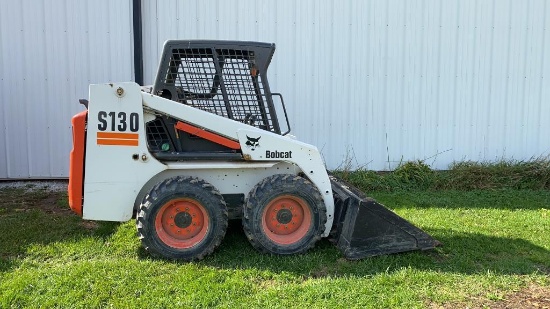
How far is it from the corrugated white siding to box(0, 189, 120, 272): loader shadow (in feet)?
4.46

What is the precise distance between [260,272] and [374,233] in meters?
1.11

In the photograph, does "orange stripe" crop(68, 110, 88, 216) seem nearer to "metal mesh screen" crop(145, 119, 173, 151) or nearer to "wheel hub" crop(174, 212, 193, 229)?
"metal mesh screen" crop(145, 119, 173, 151)

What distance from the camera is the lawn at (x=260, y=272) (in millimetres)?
3539

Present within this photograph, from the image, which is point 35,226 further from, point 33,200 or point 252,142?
point 252,142

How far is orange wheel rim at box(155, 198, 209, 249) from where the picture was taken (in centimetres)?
425

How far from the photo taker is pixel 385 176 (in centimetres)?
782

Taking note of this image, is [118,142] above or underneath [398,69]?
underneath

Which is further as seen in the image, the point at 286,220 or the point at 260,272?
the point at 286,220

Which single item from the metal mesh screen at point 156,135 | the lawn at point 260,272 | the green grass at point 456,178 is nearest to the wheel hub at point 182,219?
the lawn at point 260,272

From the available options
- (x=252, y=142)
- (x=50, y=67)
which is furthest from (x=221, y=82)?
(x=50, y=67)

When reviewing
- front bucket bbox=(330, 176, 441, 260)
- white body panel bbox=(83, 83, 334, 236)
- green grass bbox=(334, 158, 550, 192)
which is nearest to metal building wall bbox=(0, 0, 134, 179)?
white body panel bbox=(83, 83, 334, 236)

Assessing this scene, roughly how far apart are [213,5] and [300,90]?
78.6 inches

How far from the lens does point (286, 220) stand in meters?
4.45

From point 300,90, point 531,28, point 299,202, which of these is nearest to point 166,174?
point 299,202
